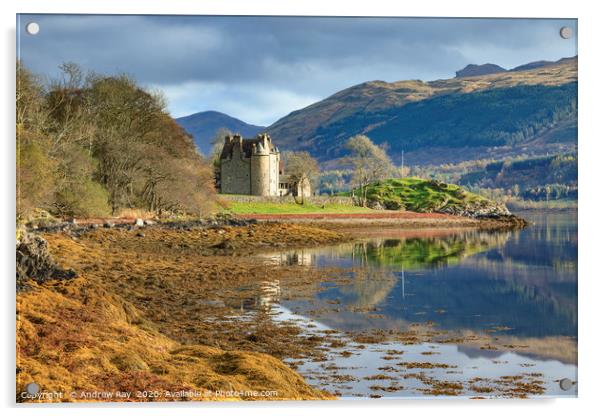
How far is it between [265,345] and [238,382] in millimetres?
1618

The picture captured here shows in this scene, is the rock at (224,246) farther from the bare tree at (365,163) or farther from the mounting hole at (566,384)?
the bare tree at (365,163)

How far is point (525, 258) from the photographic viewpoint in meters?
16.3

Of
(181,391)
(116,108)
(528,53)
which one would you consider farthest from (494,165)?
(181,391)

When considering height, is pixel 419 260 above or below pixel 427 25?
below

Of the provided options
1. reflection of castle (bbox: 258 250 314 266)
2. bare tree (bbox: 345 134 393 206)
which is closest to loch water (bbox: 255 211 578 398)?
reflection of castle (bbox: 258 250 314 266)

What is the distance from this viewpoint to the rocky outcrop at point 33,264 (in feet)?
29.3

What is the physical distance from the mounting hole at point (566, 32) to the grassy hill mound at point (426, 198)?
43388 mm

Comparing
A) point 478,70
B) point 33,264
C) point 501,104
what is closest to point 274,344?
point 33,264

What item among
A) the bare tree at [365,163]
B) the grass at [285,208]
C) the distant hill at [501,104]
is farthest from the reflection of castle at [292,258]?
the bare tree at [365,163]

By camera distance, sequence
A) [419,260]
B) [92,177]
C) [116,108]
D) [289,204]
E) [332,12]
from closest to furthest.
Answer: [332,12]
[419,260]
[116,108]
[92,177]
[289,204]

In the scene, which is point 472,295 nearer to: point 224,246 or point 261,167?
point 224,246

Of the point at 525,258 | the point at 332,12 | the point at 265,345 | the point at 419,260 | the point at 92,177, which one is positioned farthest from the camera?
the point at 92,177

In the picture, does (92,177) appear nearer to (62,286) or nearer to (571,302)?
(62,286)

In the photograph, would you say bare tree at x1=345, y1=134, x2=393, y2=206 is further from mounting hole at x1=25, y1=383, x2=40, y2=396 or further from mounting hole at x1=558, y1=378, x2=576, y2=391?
mounting hole at x1=25, y1=383, x2=40, y2=396
